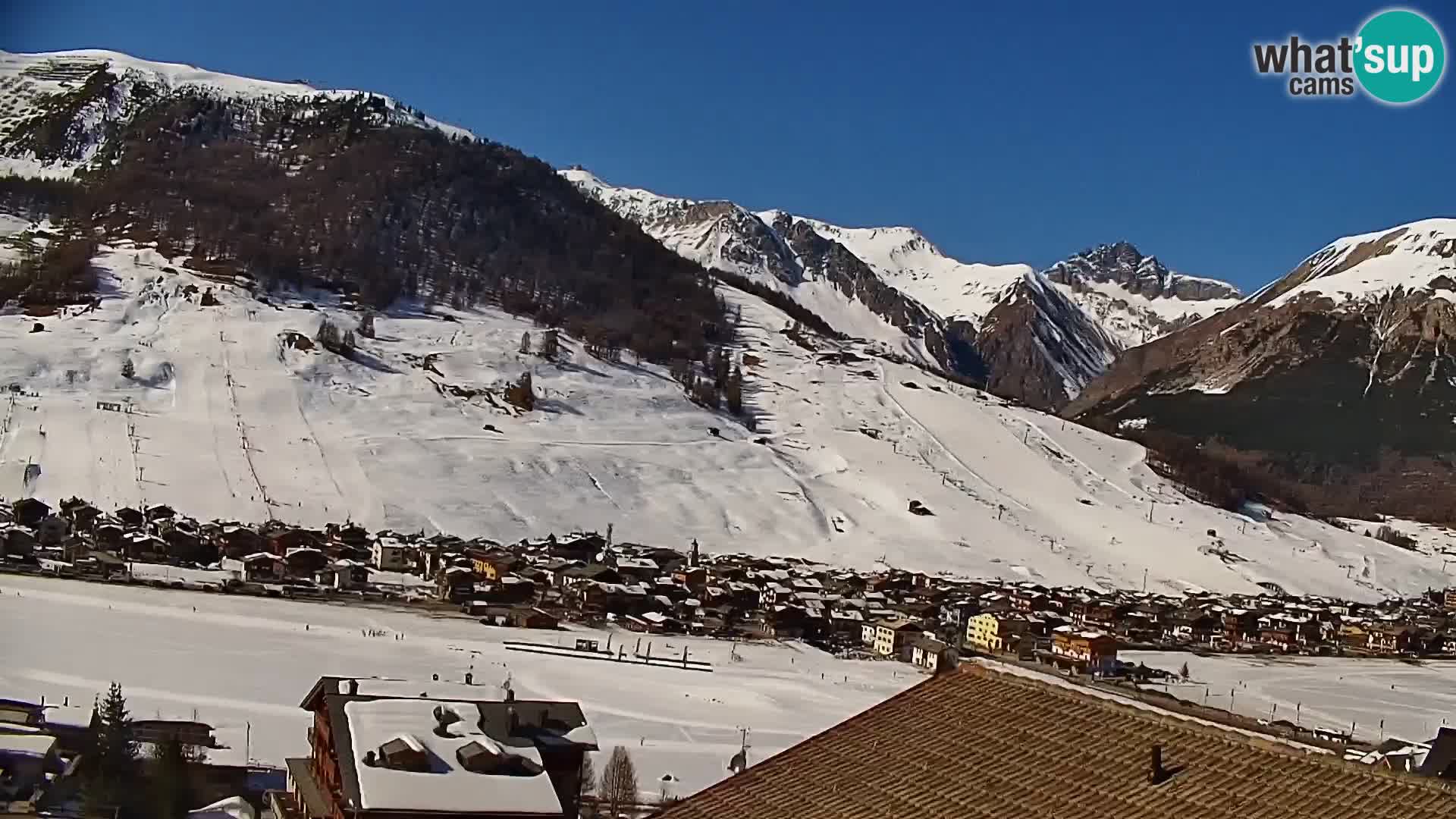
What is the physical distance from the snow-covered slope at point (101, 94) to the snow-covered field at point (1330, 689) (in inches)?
4441

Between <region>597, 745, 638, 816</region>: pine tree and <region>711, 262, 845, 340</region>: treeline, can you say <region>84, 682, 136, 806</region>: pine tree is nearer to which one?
<region>597, 745, 638, 816</region>: pine tree

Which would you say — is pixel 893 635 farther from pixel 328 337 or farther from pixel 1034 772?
pixel 328 337

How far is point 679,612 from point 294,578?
12132 millimetres

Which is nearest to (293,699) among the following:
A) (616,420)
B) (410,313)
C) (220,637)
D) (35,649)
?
(35,649)

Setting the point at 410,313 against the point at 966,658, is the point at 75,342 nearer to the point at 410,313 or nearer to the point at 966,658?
the point at 410,313

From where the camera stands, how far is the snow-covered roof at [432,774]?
9.19 metres

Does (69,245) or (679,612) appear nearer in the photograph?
(679,612)

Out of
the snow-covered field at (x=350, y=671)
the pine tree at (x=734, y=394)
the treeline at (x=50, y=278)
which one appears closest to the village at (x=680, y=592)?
the snow-covered field at (x=350, y=671)

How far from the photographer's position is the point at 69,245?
85938 millimetres

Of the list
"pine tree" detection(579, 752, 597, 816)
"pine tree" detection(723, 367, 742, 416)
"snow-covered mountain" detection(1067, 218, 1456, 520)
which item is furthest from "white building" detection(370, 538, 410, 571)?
"snow-covered mountain" detection(1067, 218, 1456, 520)

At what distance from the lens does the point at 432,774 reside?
9.54 meters

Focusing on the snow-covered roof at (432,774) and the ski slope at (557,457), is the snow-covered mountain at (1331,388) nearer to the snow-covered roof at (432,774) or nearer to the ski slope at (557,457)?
the ski slope at (557,457)

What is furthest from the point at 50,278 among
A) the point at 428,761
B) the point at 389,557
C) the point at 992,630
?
the point at 428,761

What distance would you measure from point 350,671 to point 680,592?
20.6 m
